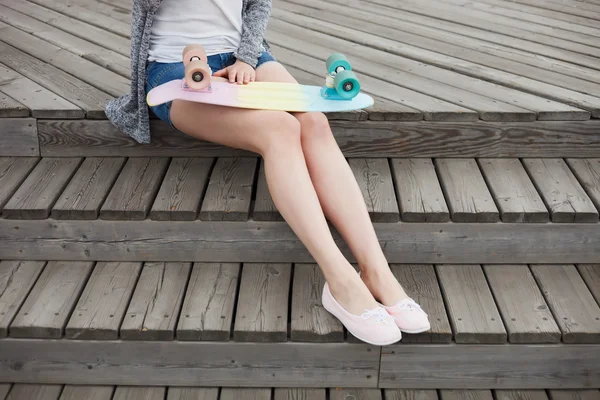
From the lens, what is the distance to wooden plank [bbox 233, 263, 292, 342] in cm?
170

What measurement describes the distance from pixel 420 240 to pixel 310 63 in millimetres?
892

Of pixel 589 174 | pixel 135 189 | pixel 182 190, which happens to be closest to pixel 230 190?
pixel 182 190

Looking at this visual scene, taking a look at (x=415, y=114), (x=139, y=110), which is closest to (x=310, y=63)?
(x=415, y=114)

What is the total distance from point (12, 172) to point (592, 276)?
1734 millimetres

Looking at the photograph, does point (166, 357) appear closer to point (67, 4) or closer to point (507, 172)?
point (507, 172)

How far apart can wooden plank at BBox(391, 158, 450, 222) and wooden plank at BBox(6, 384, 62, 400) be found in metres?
1.04

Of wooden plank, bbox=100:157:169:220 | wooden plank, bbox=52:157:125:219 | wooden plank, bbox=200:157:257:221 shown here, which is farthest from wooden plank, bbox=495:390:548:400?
wooden plank, bbox=52:157:125:219

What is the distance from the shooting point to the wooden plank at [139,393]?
178 centimetres

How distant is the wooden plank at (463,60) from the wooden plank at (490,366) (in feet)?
2.34

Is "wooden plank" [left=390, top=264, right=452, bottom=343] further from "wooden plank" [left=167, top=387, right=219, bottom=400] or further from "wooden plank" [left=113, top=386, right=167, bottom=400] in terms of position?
"wooden plank" [left=113, top=386, right=167, bottom=400]

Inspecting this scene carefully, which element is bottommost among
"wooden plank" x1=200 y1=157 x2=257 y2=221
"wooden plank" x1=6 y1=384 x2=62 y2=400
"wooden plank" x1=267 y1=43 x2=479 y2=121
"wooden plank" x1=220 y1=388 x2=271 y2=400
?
"wooden plank" x1=6 y1=384 x2=62 y2=400

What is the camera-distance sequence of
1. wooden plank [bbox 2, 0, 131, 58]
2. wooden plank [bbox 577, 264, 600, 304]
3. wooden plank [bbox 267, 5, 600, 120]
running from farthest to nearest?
wooden plank [bbox 2, 0, 131, 58] < wooden plank [bbox 267, 5, 600, 120] < wooden plank [bbox 577, 264, 600, 304]

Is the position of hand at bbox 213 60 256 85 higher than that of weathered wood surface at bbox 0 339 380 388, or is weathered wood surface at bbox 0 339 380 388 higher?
hand at bbox 213 60 256 85

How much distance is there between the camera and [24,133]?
2.12 m
